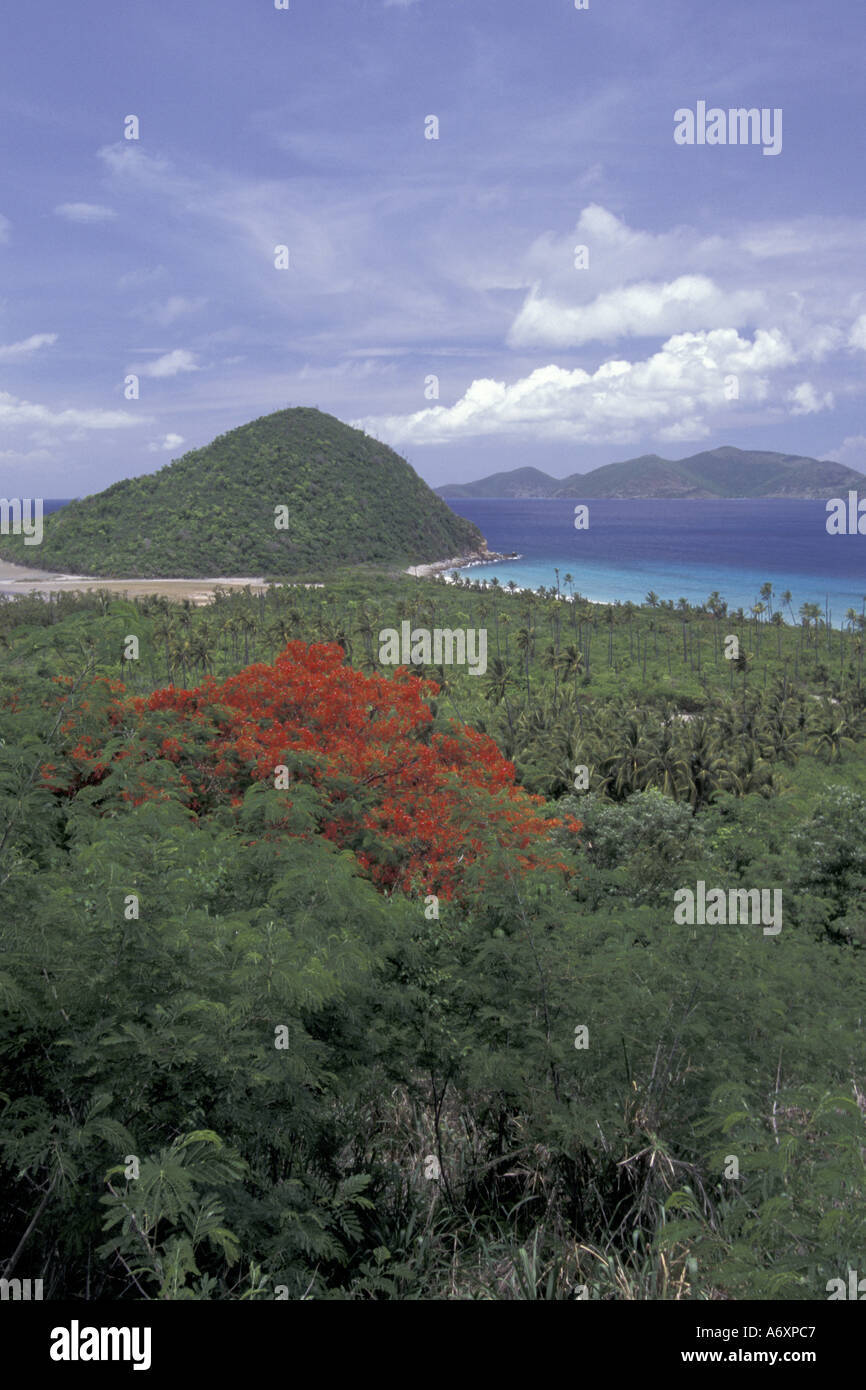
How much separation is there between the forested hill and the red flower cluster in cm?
10507

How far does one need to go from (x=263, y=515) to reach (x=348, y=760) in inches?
5025

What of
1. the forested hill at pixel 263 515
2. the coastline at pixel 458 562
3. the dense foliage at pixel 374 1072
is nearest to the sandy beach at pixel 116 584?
the forested hill at pixel 263 515

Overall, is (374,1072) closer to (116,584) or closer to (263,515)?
(116,584)

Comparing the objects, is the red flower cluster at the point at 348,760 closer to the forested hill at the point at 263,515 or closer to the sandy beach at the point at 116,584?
the sandy beach at the point at 116,584

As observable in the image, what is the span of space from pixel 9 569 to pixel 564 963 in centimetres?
13386

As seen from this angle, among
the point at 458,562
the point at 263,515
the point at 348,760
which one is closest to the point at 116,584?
the point at 263,515

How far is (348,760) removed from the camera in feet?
54.0

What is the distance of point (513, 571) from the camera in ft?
513

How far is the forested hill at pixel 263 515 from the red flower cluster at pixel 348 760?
105 meters

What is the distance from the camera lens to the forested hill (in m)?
125

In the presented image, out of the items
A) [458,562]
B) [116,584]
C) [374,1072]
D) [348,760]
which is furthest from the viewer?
[458,562]

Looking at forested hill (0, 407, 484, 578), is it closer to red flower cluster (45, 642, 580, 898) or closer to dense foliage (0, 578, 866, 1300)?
red flower cluster (45, 642, 580, 898)

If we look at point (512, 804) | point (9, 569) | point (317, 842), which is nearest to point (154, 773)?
point (317, 842)
